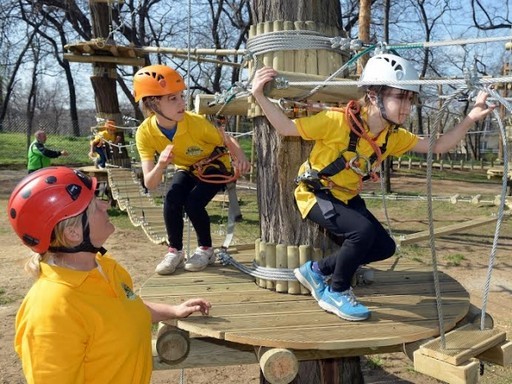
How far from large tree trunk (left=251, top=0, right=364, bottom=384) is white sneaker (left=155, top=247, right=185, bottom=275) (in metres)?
0.61

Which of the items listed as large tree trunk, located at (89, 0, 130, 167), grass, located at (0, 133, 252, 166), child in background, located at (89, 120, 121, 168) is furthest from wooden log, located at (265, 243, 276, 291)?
grass, located at (0, 133, 252, 166)

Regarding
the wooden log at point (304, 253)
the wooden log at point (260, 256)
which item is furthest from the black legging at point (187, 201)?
the wooden log at point (304, 253)

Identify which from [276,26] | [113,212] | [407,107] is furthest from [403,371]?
[113,212]

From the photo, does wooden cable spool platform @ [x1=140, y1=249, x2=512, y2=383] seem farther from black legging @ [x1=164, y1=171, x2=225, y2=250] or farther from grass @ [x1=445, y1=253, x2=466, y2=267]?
grass @ [x1=445, y1=253, x2=466, y2=267]

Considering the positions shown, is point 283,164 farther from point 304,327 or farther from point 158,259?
point 158,259

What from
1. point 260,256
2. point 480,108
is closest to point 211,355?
point 260,256

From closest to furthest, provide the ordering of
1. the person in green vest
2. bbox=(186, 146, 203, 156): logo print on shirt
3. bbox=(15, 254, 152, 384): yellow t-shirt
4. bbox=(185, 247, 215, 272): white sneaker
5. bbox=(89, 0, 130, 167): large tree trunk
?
bbox=(15, 254, 152, 384): yellow t-shirt < bbox=(185, 247, 215, 272): white sneaker < bbox=(186, 146, 203, 156): logo print on shirt < the person in green vest < bbox=(89, 0, 130, 167): large tree trunk

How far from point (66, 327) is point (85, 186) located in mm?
514

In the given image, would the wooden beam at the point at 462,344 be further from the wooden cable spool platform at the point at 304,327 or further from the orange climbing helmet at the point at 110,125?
the orange climbing helmet at the point at 110,125

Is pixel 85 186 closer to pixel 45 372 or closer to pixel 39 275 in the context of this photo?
pixel 39 275

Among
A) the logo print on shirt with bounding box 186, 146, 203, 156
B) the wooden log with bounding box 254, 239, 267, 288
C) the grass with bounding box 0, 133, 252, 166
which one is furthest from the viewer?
the grass with bounding box 0, 133, 252, 166

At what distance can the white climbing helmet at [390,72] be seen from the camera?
2424mm

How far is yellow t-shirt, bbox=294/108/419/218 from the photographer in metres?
2.61

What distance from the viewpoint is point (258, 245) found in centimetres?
308
